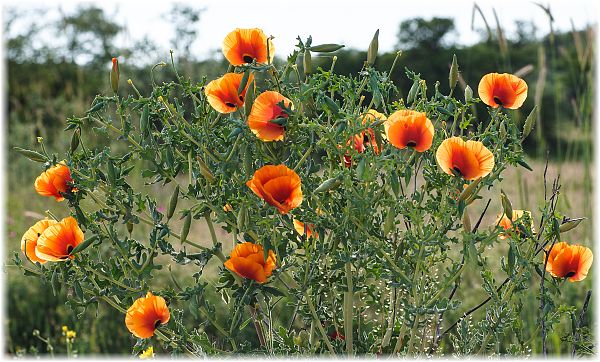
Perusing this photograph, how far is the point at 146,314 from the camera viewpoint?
1.49 meters

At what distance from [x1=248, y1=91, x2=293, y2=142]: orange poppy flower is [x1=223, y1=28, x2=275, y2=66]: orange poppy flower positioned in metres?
0.15

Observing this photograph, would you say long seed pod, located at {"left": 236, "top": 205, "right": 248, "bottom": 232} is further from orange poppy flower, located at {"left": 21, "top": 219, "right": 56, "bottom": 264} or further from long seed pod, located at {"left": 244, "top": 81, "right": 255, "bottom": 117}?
orange poppy flower, located at {"left": 21, "top": 219, "right": 56, "bottom": 264}

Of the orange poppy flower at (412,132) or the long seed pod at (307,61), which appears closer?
the orange poppy flower at (412,132)

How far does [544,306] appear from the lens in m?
1.62

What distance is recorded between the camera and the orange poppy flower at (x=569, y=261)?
1.61 meters

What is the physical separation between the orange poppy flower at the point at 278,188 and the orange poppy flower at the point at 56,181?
42 cm

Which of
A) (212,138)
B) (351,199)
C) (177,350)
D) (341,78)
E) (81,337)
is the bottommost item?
(81,337)

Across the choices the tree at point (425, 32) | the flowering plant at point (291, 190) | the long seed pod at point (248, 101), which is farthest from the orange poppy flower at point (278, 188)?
the tree at point (425, 32)

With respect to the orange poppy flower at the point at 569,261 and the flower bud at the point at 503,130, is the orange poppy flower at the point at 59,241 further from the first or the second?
A: the orange poppy flower at the point at 569,261

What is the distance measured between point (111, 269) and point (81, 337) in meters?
1.92

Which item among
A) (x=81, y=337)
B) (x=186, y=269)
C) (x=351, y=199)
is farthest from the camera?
(x=186, y=269)

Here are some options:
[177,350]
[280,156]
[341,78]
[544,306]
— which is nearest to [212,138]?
[280,156]

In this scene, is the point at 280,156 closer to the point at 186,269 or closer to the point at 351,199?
the point at 351,199

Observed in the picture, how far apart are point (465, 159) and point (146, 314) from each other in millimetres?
662
